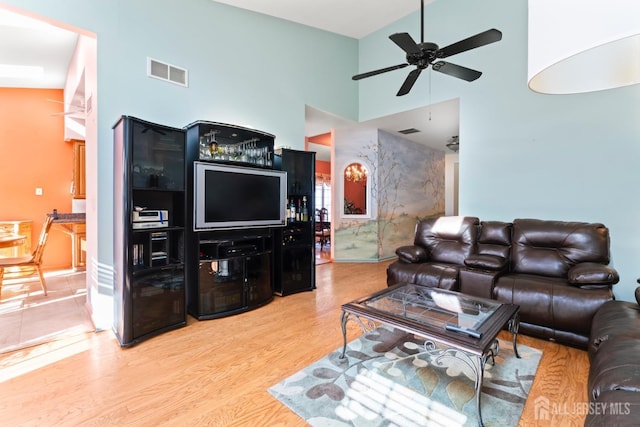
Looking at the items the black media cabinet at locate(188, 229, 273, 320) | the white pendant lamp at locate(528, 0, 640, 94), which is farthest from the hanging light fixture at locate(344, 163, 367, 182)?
the white pendant lamp at locate(528, 0, 640, 94)

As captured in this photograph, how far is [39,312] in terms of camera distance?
3.22m

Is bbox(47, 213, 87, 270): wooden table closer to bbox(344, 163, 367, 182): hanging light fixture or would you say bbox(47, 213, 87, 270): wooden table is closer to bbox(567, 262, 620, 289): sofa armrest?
bbox(344, 163, 367, 182): hanging light fixture

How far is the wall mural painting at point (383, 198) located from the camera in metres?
6.31

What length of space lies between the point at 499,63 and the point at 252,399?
488 centimetres

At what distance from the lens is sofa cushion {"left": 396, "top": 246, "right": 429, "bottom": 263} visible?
11.8 ft

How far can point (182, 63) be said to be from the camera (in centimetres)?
336

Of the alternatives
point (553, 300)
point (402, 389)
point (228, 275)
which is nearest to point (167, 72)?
point (228, 275)

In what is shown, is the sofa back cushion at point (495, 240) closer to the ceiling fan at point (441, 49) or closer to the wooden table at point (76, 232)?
the ceiling fan at point (441, 49)

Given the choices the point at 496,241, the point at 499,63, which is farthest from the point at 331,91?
the point at 496,241

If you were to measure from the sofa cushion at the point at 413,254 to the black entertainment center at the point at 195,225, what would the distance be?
1.45 meters

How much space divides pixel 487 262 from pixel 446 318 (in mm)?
1309

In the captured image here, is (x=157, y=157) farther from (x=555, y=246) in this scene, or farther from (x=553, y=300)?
(x=555, y=246)

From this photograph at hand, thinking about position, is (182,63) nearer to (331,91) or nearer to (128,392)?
(331,91)

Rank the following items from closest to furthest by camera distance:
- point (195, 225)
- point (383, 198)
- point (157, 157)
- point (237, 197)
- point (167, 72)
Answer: point (157, 157), point (195, 225), point (167, 72), point (237, 197), point (383, 198)
